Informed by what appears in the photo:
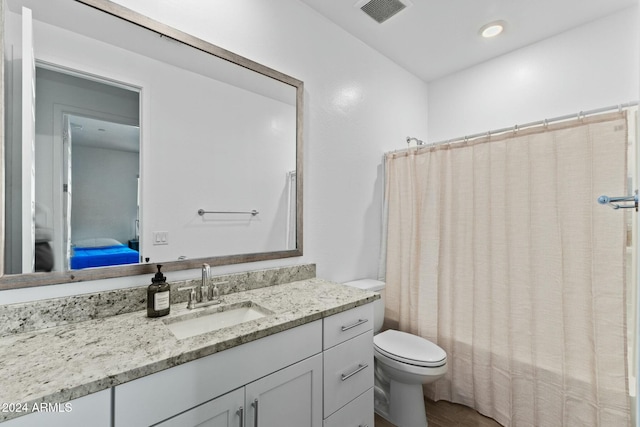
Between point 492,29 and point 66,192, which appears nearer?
point 66,192

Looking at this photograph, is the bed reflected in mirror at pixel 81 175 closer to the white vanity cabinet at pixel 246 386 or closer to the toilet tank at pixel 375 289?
the white vanity cabinet at pixel 246 386

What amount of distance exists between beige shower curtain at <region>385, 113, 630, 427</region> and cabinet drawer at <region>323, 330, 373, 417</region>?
80 centimetres

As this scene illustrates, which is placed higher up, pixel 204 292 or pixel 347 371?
pixel 204 292

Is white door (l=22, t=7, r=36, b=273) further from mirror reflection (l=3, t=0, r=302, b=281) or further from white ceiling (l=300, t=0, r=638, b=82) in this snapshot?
white ceiling (l=300, t=0, r=638, b=82)

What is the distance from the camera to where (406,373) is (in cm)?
168

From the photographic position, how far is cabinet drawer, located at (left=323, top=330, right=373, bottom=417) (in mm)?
1293

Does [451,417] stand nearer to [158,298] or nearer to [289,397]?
[289,397]

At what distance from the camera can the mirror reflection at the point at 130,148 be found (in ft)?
3.49

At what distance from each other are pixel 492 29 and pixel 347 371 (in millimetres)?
2407

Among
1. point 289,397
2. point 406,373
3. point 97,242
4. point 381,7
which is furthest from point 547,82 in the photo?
point 97,242

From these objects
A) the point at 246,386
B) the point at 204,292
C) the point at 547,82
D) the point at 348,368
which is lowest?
the point at 348,368

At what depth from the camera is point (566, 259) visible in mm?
1549

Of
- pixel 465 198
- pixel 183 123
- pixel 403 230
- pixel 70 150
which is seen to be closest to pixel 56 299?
pixel 70 150

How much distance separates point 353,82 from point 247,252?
1.46 metres
